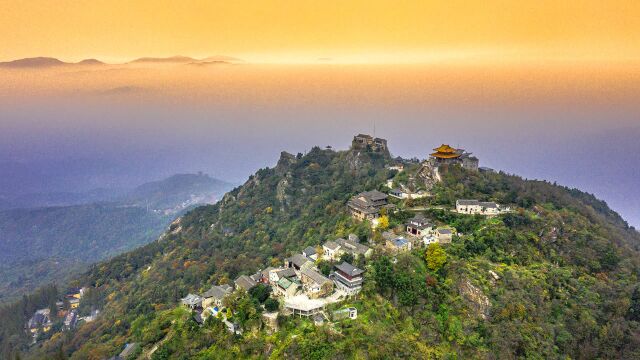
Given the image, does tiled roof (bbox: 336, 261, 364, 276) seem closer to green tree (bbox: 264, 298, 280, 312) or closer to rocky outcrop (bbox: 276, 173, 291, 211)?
green tree (bbox: 264, 298, 280, 312)

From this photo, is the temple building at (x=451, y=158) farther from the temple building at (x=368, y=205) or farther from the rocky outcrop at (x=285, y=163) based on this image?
the rocky outcrop at (x=285, y=163)

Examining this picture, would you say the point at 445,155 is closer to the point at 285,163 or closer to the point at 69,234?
the point at 285,163

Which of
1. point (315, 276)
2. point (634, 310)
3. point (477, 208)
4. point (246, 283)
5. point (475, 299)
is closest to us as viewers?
point (475, 299)

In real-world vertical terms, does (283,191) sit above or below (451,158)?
below

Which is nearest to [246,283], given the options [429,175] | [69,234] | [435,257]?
[435,257]

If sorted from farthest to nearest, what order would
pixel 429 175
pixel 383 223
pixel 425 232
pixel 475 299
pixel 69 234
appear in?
pixel 69 234 → pixel 429 175 → pixel 383 223 → pixel 425 232 → pixel 475 299

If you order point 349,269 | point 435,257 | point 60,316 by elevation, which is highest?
point 435,257

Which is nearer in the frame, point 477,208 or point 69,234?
point 477,208
